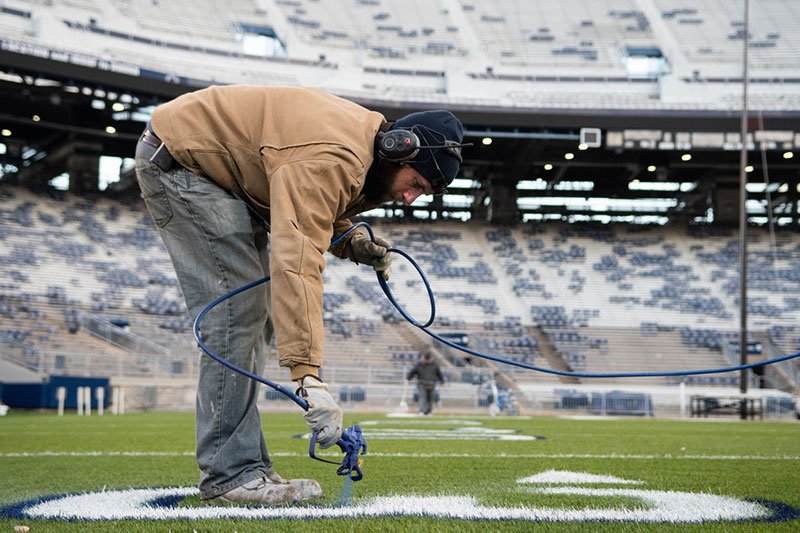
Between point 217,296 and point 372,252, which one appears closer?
point 217,296

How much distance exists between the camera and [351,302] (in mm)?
25469

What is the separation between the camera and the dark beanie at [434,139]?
96.1 inches

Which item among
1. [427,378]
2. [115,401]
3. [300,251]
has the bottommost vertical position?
[115,401]

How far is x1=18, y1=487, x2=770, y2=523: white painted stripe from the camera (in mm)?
2162

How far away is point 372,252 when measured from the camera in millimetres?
2848

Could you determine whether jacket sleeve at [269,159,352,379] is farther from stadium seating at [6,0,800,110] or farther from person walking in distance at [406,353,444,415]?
stadium seating at [6,0,800,110]

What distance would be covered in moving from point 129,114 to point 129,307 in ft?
24.2

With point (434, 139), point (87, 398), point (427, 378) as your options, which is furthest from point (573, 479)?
point (87, 398)

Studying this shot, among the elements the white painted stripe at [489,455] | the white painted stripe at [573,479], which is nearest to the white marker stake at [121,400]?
the white painted stripe at [489,455]

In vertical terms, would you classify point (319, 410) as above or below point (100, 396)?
above

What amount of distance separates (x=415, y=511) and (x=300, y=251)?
818 mm

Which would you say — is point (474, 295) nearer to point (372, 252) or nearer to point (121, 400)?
point (121, 400)

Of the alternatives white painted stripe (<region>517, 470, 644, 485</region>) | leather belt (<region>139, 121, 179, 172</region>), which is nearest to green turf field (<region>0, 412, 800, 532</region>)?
white painted stripe (<region>517, 470, 644, 485</region>)

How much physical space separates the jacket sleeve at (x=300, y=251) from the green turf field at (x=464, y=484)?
0.47 meters
